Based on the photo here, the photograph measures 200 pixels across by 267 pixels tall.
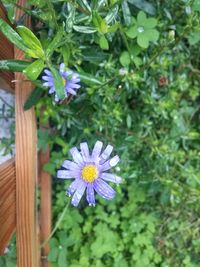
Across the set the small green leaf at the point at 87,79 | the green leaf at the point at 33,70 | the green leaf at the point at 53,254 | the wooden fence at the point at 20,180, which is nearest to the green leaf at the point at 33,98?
the wooden fence at the point at 20,180

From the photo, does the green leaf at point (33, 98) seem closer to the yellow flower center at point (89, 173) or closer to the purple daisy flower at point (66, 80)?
the purple daisy flower at point (66, 80)

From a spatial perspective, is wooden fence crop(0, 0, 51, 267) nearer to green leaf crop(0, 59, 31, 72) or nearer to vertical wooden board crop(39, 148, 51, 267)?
green leaf crop(0, 59, 31, 72)

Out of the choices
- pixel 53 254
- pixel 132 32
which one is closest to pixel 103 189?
pixel 132 32

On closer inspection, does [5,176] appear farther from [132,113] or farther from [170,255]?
[170,255]

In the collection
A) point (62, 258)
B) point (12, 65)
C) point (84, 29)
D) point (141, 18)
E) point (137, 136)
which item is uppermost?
point (141, 18)

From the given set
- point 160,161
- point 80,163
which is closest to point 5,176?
point 80,163

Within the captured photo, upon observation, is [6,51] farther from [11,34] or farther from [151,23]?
[151,23]

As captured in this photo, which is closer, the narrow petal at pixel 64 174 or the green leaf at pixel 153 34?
the narrow petal at pixel 64 174
